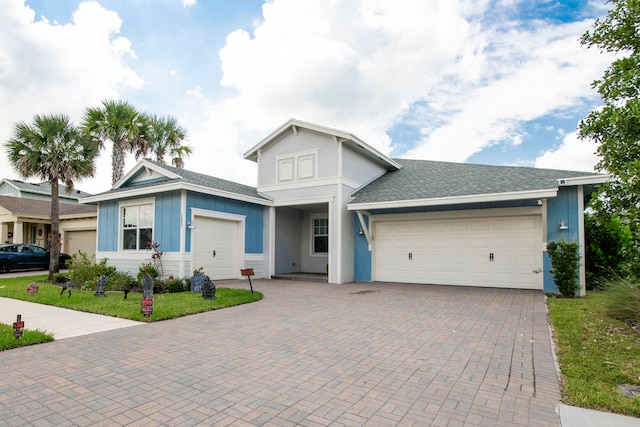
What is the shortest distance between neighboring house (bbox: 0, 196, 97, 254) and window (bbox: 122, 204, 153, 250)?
8180mm

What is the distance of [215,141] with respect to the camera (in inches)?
701

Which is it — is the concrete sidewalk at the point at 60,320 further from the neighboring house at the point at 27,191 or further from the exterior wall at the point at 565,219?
the neighboring house at the point at 27,191

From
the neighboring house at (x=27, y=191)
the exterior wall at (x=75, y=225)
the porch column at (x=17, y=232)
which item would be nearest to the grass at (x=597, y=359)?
the exterior wall at (x=75, y=225)

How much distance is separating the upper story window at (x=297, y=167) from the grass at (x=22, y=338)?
9710mm

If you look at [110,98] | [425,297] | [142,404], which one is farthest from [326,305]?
[110,98]

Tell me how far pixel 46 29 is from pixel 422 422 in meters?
14.7

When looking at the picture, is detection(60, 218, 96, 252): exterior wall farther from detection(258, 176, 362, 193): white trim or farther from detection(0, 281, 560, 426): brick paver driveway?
detection(0, 281, 560, 426): brick paver driveway

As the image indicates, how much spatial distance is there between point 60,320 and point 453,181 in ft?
38.7

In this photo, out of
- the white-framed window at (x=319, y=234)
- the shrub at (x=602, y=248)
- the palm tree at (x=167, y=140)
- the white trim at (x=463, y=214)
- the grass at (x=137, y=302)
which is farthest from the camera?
the palm tree at (x=167, y=140)

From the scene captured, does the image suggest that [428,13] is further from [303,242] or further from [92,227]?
[92,227]

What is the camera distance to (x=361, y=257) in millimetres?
13609

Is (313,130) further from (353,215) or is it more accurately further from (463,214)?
(463,214)

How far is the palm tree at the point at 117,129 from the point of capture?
1817 centimetres

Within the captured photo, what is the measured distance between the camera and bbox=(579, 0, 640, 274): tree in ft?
14.6
